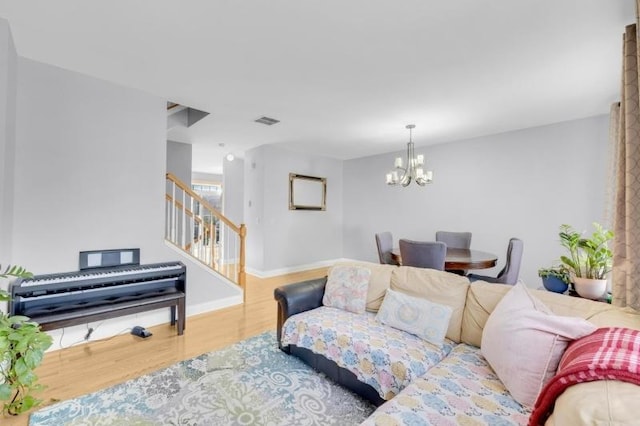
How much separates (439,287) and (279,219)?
149 inches

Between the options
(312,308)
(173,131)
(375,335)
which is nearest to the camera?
(375,335)

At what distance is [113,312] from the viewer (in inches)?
96.3

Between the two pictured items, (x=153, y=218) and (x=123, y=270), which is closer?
(x=123, y=270)

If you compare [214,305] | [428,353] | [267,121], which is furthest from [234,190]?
[428,353]

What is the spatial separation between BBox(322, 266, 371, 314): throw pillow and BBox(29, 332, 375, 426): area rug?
55cm

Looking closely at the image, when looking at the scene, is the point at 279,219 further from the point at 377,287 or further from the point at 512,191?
the point at 512,191

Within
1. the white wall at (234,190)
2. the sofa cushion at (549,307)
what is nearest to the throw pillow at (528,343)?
the sofa cushion at (549,307)

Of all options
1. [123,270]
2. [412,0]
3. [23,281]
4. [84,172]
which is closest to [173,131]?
[84,172]

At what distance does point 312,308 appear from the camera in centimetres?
243

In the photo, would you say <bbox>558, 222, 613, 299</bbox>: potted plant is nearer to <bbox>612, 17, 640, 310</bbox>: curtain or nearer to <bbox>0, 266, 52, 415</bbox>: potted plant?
<bbox>612, 17, 640, 310</bbox>: curtain

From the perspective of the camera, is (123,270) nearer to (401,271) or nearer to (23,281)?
(23,281)

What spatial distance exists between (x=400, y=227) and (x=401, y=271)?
332cm

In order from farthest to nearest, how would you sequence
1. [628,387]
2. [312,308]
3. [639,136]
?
[312,308] → [639,136] → [628,387]

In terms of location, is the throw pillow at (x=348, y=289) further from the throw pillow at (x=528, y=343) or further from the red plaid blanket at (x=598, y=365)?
the red plaid blanket at (x=598, y=365)
